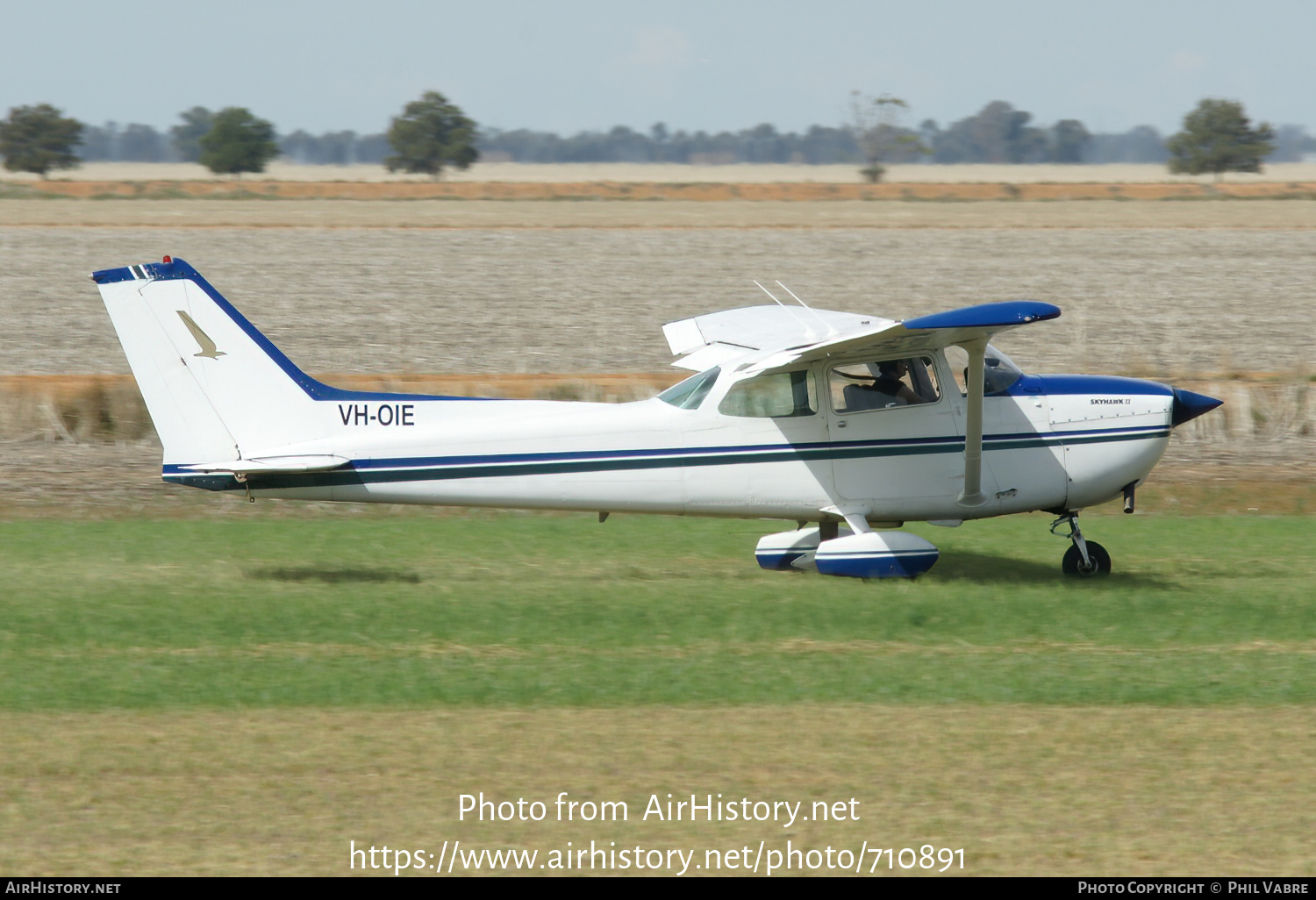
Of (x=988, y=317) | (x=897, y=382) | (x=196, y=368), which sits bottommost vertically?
(x=897, y=382)

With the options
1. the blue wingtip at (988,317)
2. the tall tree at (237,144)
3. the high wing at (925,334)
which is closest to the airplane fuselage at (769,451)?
the high wing at (925,334)

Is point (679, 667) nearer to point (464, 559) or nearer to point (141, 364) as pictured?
point (464, 559)

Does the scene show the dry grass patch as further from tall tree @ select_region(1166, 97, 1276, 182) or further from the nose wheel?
tall tree @ select_region(1166, 97, 1276, 182)

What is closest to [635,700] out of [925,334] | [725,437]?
[725,437]

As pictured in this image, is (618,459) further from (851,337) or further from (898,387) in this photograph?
(898,387)

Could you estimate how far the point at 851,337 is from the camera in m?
10.2

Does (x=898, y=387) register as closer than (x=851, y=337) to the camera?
No

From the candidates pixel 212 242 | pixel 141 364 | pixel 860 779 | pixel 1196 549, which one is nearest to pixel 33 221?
pixel 212 242

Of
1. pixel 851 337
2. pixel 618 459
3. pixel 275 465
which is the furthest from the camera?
pixel 618 459

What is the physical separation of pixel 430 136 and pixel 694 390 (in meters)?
116

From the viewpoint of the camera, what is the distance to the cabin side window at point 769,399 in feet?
37.0

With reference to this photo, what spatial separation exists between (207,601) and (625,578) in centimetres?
328

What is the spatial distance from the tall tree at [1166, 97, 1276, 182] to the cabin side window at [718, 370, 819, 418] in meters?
116

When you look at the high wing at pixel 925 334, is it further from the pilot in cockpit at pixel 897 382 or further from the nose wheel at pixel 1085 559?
the nose wheel at pixel 1085 559
